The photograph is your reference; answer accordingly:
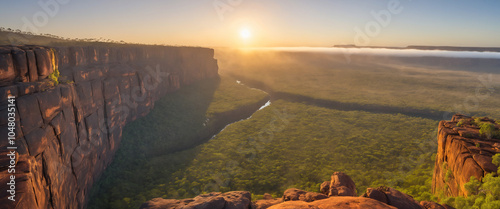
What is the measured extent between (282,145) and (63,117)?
24.6 m

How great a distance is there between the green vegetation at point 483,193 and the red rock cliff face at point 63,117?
1841 centimetres

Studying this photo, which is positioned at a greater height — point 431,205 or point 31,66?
point 31,66

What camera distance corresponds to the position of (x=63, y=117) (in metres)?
15.3

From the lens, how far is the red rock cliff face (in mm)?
10461

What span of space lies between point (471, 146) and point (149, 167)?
27.1 meters

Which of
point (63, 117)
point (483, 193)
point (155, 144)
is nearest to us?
point (483, 193)

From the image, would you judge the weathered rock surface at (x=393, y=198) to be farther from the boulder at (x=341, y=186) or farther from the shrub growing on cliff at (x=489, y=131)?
the shrub growing on cliff at (x=489, y=131)

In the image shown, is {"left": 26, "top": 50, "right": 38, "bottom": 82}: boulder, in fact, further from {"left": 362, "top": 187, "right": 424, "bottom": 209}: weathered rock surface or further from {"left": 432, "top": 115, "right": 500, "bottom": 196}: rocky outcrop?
{"left": 432, "top": 115, "right": 500, "bottom": 196}: rocky outcrop

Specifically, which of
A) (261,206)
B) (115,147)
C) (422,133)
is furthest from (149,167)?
(422,133)

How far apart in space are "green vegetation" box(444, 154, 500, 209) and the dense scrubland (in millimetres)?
6407

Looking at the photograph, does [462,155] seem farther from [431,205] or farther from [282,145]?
[282,145]

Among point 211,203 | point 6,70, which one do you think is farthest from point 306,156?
point 6,70

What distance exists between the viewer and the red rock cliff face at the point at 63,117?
10461 mm

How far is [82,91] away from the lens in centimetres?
1936
